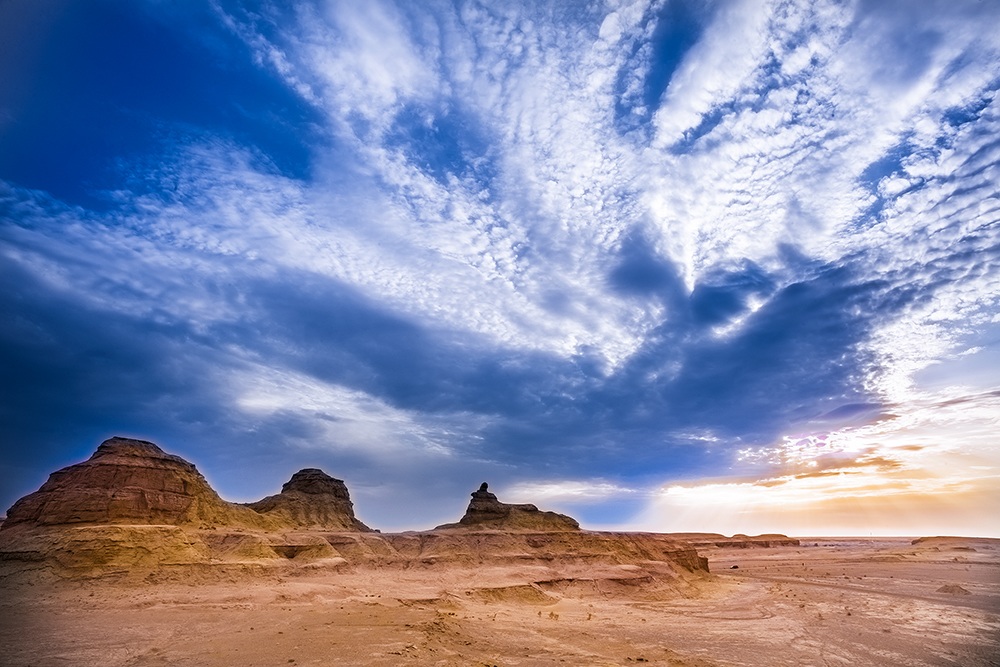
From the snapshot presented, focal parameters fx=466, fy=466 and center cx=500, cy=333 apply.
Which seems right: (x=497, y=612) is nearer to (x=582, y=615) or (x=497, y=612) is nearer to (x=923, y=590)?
(x=582, y=615)

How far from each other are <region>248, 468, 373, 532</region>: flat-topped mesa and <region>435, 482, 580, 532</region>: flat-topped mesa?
13.3 m

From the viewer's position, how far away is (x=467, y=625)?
20734 millimetres

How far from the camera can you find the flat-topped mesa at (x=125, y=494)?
Result: 3319 centimetres

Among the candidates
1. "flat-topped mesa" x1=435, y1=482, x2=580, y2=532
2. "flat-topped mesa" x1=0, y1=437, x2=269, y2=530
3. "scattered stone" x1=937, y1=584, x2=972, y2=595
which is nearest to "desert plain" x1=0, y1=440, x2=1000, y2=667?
"flat-topped mesa" x1=0, y1=437, x2=269, y2=530

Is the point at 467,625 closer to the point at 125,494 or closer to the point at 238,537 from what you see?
the point at 238,537

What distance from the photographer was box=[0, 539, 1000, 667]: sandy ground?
15297 millimetres

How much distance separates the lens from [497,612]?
26203mm

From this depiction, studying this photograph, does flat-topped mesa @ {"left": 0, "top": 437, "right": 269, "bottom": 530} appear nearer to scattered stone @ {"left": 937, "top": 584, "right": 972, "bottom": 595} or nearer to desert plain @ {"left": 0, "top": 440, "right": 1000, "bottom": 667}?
desert plain @ {"left": 0, "top": 440, "right": 1000, "bottom": 667}

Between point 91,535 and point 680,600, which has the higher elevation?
point 91,535

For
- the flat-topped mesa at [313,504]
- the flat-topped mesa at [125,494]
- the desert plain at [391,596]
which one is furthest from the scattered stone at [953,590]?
the flat-topped mesa at [125,494]

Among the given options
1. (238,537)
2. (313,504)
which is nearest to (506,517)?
(313,504)

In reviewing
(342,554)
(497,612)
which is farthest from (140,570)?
(497,612)

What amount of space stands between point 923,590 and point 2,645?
2285 inches

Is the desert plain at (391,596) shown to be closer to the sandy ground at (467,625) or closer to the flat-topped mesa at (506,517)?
the sandy ground at (467,625)
